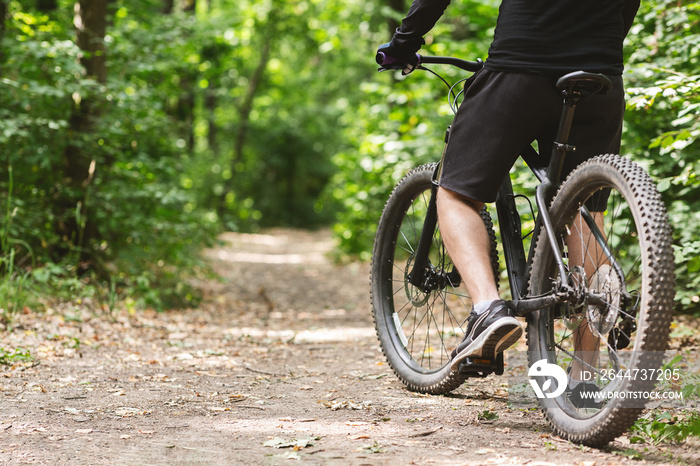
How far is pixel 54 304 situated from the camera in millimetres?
5285

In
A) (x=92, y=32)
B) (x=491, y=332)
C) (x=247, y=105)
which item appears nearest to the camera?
(x=491, y=332)

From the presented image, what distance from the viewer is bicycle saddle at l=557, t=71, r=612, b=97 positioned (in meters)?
2.29

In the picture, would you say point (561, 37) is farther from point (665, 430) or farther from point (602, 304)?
point (665, 430)

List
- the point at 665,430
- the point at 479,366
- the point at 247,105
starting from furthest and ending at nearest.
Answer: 1. the point at 247,105
2. the point at 479,366
3. the point at 665,430

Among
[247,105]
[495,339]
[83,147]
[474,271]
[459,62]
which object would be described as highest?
[247,105]

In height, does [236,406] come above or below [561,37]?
below

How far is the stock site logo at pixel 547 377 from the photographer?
7.91 ft

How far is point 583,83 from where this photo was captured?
234 cm

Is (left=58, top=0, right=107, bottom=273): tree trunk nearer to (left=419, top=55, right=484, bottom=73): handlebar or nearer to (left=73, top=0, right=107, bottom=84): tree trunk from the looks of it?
(left=73, top=0, right=107, bottom=84): tree trunk

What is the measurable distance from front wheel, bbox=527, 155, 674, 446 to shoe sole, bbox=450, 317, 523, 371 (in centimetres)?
14

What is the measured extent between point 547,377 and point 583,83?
106 centimetres

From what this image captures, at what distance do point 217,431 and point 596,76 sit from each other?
1824 mm

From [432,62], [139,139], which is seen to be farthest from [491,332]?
[139,139]

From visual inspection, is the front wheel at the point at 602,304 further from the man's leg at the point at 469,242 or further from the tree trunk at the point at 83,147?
the tree trunk at the point at 83,147
